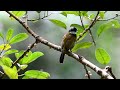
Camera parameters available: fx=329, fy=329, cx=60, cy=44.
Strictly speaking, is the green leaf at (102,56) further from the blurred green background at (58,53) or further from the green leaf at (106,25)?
the blurred green background at (58,53)

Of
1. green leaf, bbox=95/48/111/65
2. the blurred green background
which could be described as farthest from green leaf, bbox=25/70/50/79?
the blurred green background

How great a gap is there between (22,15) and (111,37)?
316 centimetres

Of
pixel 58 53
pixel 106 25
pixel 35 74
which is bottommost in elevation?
pixel 58 53

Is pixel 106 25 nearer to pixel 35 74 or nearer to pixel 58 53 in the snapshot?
pixel 35 74

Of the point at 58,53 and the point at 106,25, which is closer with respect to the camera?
the point at 106,25

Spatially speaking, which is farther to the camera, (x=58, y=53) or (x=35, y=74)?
(x=58, y=53)

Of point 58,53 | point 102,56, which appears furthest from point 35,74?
point 58,53

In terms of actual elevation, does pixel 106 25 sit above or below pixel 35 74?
above

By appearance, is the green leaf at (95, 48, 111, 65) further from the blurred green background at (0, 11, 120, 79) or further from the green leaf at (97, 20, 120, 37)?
the blurred green background at (0, 11, 120, 79)

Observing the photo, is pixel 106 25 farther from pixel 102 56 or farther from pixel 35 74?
pixel 35 74

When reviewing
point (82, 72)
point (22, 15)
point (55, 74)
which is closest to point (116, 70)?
point (82, 72)

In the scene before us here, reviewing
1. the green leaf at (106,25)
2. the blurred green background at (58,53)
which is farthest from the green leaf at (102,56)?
the blurred green background at (58,53)
